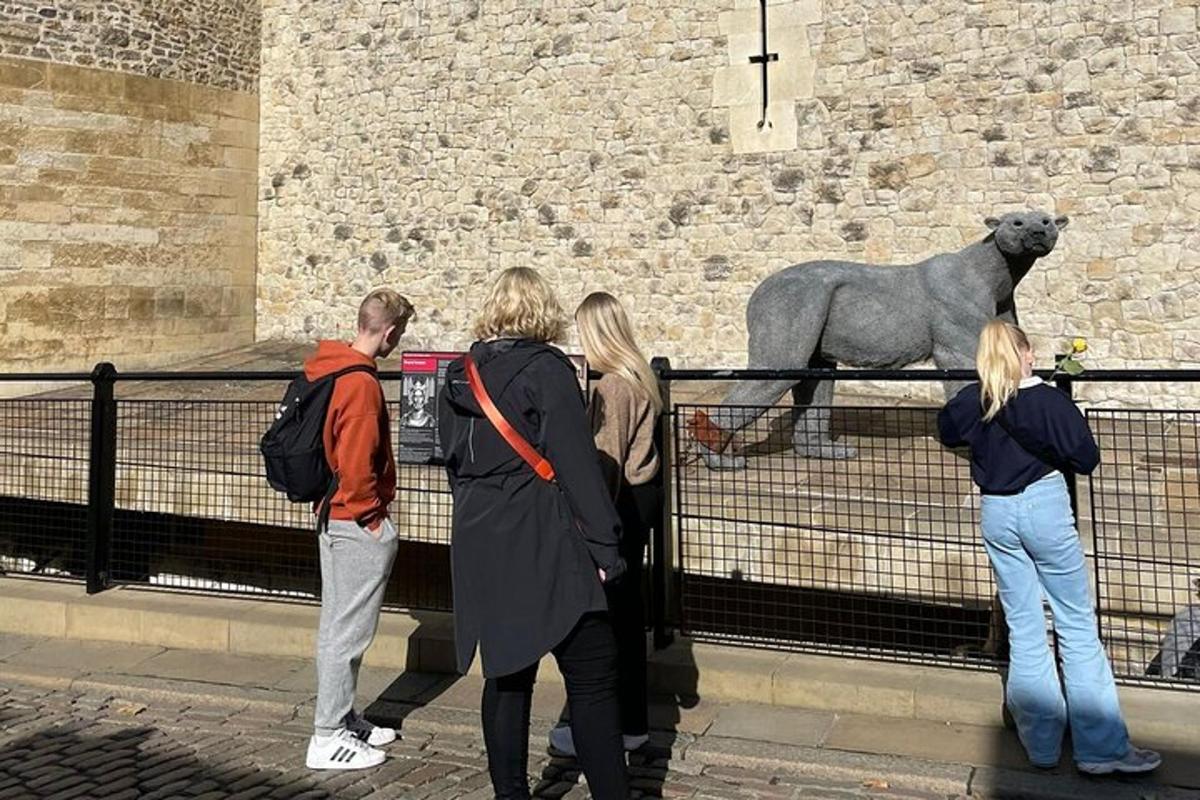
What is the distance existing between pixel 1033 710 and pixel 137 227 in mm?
12465

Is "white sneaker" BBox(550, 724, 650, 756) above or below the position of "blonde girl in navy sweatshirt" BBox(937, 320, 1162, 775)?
below

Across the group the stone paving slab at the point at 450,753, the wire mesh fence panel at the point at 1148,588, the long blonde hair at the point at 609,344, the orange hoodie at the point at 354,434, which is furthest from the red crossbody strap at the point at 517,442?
the wire mesh fence panel at the point at 1148,588

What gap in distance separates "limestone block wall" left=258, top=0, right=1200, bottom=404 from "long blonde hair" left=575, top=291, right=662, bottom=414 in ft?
25.1

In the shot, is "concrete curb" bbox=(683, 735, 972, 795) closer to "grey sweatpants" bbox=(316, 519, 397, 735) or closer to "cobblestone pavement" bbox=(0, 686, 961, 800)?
"cobblestone pavement" bbox=(0, 686, 961, 800)

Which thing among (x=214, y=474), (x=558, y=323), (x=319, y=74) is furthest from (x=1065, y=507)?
(x=319, y=74)

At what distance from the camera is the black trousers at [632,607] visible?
349 centimetres

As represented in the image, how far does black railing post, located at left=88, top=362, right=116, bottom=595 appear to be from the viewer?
550 centimetres

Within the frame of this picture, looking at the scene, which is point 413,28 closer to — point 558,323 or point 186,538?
point 186,538

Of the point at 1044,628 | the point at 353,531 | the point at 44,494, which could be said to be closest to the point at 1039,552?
the point at 1044,628

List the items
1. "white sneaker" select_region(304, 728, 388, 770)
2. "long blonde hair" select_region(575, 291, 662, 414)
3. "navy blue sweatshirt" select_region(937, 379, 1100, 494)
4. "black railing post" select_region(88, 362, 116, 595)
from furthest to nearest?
"black railing post" select_region(88, 362, 116, 595)
"white sneaker" select_region(304, 728, 388, 770)
"long blonde hair" select_region(575, 291, 662, 414)
"navy blue sweatshirt" select_region(937, 379, 1100, 494)

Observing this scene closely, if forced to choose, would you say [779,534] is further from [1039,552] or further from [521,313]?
[521,313]

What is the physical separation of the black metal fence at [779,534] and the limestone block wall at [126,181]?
526 centimetres

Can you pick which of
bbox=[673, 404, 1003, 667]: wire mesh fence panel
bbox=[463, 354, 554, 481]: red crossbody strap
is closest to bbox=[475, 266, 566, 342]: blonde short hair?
bbox=[463, 354, 554, 481]: red crossbody strap

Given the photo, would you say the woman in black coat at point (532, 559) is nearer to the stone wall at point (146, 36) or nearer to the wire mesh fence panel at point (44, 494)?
the wire mesh fence panel at point (44, 494)
